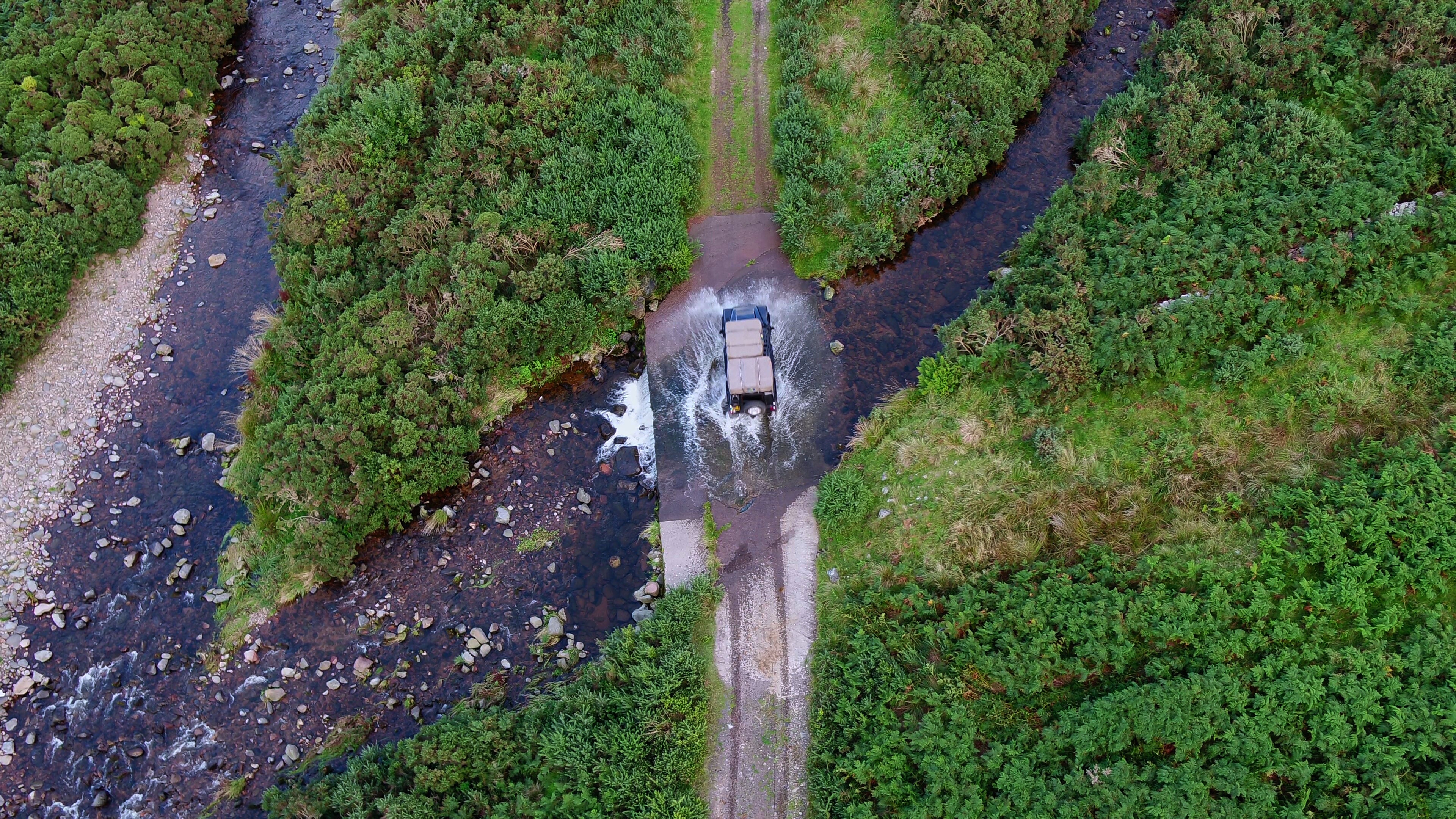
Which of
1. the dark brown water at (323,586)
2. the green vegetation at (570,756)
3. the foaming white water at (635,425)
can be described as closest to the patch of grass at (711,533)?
the green vegetation at (570,756)

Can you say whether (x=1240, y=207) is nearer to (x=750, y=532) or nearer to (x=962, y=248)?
(x=962, y=248)

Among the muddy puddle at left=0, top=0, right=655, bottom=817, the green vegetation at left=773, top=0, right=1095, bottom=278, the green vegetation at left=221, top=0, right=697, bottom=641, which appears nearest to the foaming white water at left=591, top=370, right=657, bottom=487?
the muddy puddle at left=0, top=0, right=655, bottom=817

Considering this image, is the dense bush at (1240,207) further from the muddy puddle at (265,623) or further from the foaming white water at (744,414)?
the muddy puddle at (265,623)

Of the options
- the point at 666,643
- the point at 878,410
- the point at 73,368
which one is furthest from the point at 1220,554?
the point at 73,368

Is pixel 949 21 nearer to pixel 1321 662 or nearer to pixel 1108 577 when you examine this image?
pixel 1108 577

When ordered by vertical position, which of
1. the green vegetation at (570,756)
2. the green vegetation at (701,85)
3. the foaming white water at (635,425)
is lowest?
the green vegetation at (570,756)
